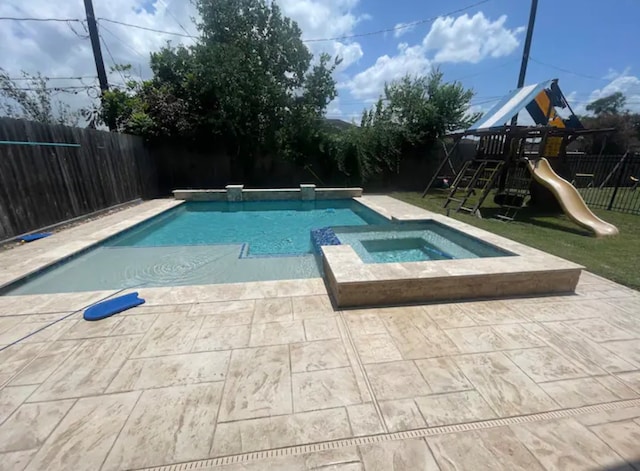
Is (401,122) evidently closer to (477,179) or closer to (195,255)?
(477,179)

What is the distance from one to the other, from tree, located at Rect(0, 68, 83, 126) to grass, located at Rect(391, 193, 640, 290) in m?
14.6

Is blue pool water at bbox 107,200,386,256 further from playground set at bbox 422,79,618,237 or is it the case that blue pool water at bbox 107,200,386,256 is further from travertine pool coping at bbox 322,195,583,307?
playground set at bbox 422,79,618,237

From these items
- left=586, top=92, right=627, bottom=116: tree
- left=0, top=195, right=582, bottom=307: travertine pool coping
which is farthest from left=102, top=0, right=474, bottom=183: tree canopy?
left=586, top=92, right=627, bottom=116: tree

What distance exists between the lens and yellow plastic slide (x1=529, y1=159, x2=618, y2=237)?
5719 mm

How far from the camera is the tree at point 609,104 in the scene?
29.1m

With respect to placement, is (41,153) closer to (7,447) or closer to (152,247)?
(152,247)

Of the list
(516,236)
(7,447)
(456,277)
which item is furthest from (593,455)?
(516,236)

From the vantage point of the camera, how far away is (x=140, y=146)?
32.1 ft

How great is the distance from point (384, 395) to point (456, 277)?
1.67 meters

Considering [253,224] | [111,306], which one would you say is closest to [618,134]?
[253,224]

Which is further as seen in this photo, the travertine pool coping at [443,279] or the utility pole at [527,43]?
the utility pole at [527,43]

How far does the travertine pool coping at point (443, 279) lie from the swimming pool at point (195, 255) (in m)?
1.11

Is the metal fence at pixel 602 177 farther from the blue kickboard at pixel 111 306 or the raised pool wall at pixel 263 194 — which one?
the blue kickboard at pixel 111 306

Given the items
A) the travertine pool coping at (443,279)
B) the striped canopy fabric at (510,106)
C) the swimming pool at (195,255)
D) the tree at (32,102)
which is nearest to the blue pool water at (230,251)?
the swimming pool at (195,255)
